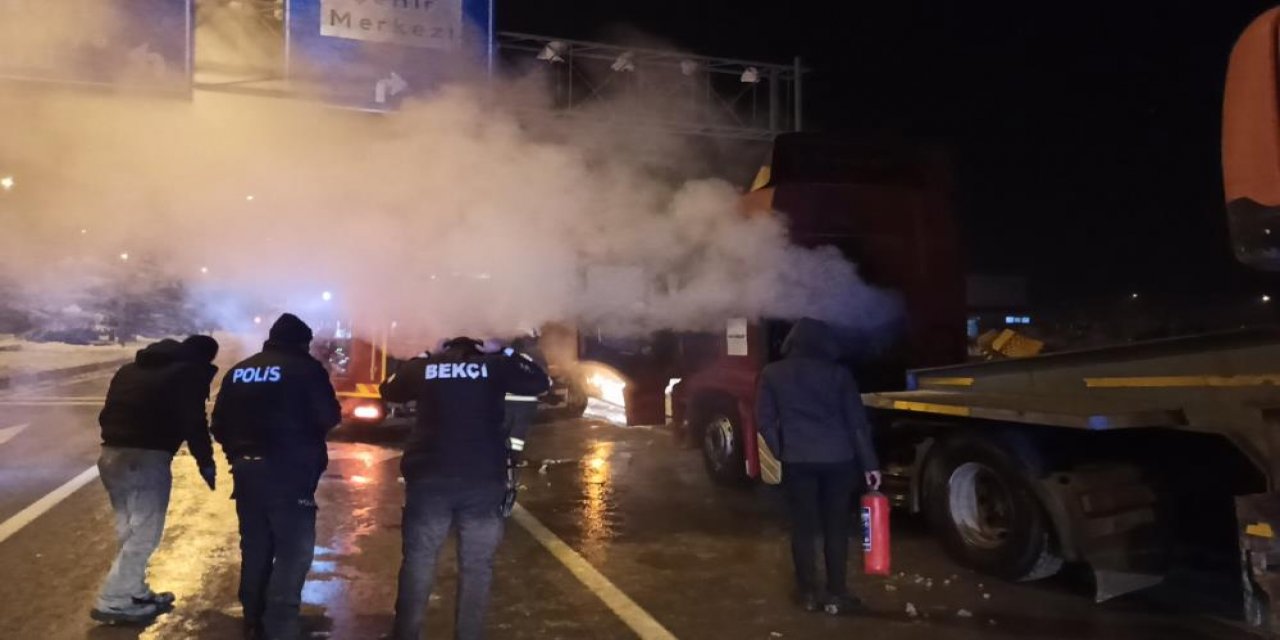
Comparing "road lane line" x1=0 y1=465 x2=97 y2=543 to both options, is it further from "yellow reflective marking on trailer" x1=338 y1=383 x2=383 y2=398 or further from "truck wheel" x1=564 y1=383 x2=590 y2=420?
"truck wheel" x1=564 y1=383 x2=590 y2=420

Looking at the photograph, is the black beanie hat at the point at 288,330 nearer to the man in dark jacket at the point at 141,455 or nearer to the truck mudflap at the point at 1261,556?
the man in dark jacket at the point at 141,455

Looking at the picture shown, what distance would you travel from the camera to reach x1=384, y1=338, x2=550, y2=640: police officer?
13.0ft

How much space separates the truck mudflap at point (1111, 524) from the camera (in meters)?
4.94

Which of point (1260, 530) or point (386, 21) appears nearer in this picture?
point (1260, 530)

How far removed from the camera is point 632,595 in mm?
5254

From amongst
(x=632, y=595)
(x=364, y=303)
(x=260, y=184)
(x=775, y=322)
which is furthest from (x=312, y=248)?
(x=632, y=595)

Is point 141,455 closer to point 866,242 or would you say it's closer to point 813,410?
point 813,410

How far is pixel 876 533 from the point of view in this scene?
514cm

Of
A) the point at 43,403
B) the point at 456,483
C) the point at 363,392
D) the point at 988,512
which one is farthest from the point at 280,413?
the point at 43,403

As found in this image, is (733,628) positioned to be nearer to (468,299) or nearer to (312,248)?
(468,299)

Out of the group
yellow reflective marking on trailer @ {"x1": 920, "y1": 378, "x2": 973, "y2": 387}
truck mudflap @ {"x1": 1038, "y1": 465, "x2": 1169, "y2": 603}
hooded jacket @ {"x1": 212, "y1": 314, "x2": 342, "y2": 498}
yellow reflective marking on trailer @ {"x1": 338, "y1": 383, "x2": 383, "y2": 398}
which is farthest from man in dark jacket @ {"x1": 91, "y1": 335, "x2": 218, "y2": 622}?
yellow reflective marking on trailer @ {"x1": 338, "y1": 383, "x2": 383, "y2": 398}

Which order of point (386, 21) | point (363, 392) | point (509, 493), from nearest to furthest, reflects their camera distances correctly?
point (509, 493)
point (386, 21)
point (363, 392)

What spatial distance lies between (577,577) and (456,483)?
190 cm

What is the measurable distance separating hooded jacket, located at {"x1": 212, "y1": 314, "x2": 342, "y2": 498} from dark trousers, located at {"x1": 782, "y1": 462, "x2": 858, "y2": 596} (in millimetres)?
2467
